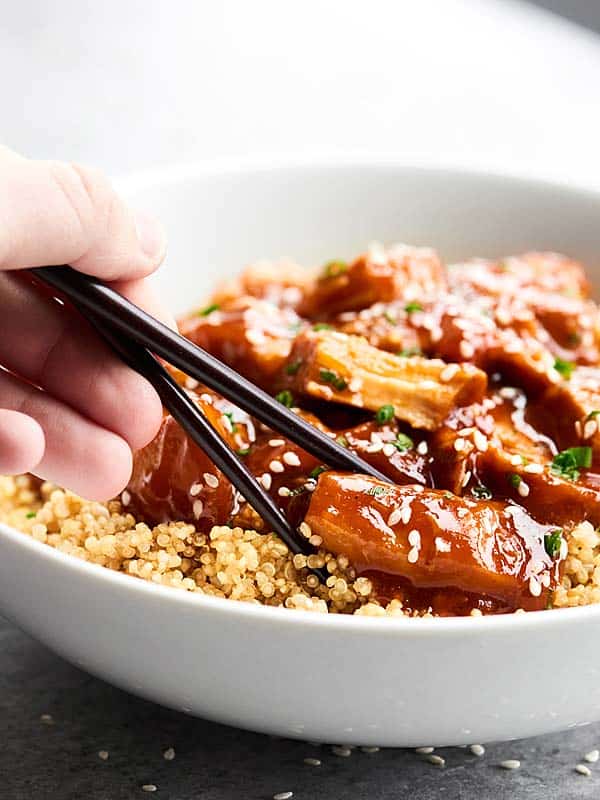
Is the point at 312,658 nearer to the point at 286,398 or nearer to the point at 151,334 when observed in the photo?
the point at 151,334

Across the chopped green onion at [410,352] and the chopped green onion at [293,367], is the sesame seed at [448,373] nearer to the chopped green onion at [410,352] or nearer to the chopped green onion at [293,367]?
the chopped green onion at [410,352]

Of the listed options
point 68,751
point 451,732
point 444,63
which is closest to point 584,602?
point 451,732

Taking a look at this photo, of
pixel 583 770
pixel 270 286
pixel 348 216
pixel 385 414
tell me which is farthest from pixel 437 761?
pixel 348 216

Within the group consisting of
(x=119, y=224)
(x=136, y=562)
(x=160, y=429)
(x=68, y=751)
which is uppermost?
(x=119, y=224)

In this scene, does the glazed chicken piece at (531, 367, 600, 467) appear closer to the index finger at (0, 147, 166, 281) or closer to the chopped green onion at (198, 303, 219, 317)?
the chopped green onion at (198, 303, 219, 317)

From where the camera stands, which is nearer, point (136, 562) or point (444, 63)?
point (136, 562)

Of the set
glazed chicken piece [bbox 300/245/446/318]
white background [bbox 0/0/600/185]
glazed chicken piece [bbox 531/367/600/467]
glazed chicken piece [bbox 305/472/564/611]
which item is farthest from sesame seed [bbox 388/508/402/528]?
white background [bbox 0/0/600/185]

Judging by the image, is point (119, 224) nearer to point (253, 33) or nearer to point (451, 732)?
point (451, 732)
